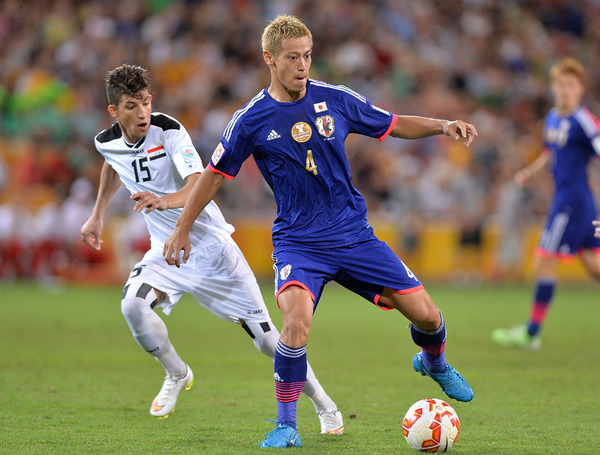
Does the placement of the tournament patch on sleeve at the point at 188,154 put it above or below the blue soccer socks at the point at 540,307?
above

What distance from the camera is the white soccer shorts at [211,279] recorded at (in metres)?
6.05

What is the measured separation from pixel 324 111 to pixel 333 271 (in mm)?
1008

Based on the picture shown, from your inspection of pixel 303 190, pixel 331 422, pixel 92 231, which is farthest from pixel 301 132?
pixel 92 231

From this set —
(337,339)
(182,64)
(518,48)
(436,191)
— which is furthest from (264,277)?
(518,48)

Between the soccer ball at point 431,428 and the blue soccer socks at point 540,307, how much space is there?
482cm

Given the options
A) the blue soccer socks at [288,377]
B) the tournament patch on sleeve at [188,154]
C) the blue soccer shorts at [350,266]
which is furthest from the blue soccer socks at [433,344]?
the tournament patch on sleeve at [188,154]

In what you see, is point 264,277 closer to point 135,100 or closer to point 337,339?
point 337,339

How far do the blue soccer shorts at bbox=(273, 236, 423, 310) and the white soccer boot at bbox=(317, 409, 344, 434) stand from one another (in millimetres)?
812

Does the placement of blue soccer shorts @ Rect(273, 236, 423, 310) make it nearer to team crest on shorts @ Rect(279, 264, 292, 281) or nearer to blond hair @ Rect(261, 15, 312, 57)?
team crest on shorts @ Rect(279, 264, 292, 281)

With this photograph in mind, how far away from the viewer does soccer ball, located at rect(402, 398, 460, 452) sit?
4.80m

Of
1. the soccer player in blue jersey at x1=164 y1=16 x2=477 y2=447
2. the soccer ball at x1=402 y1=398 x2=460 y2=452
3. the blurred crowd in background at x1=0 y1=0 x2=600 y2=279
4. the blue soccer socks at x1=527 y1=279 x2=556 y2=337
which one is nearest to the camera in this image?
the soccer ball at x1=402 y1=398 x2=460 y2=452

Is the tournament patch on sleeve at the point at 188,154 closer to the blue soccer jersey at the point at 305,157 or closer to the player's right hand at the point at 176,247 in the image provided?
the blue soccer jersey at the point at 305,157

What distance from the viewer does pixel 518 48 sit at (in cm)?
2200

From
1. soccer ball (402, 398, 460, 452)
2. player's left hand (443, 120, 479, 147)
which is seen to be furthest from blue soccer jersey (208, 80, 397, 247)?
soccer ball (402, 398, 460, 452)
